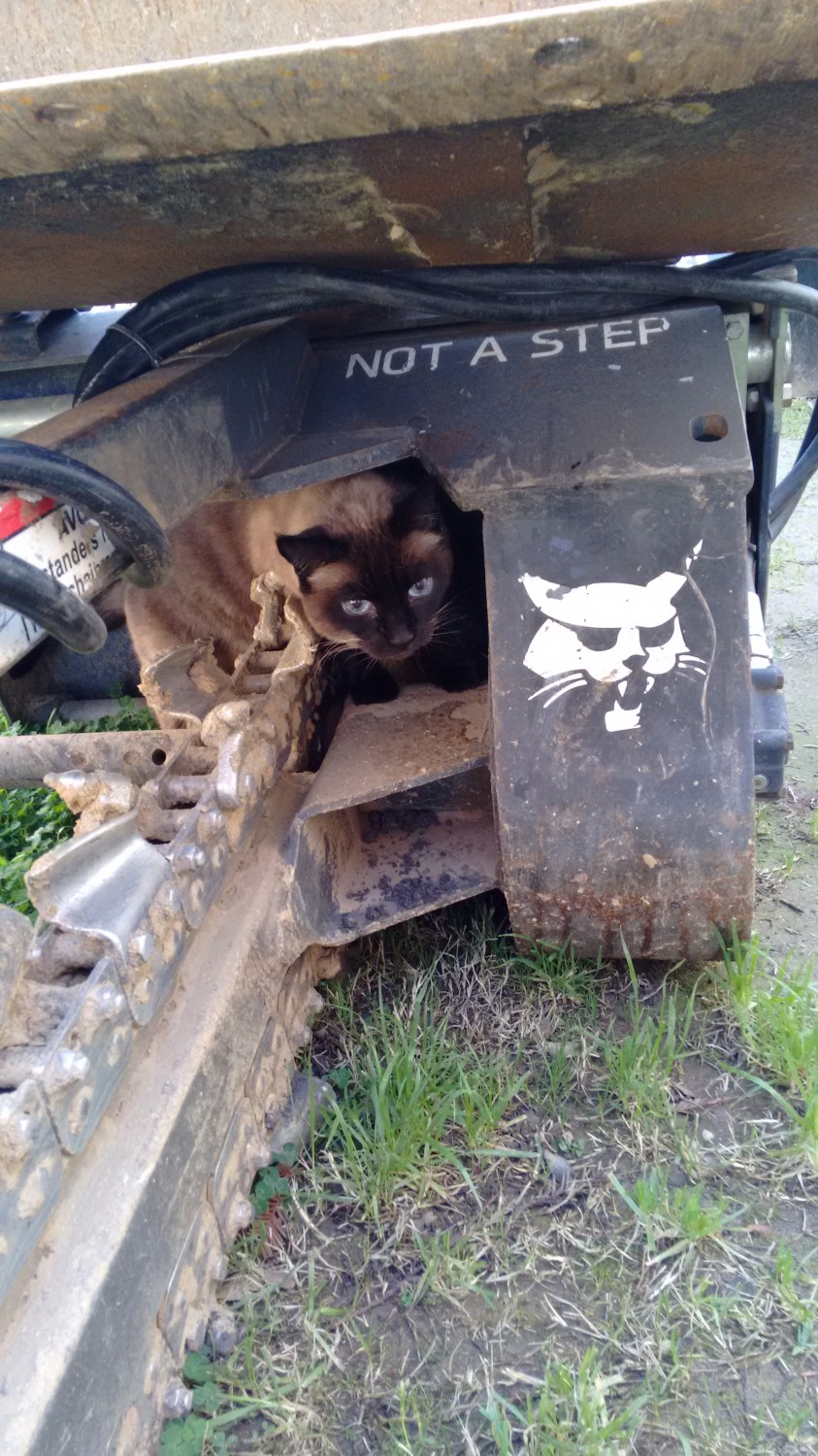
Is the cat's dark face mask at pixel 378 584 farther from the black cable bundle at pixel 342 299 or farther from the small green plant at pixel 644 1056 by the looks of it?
the small green plant at pixel 644 1056

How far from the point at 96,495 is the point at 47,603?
126mm

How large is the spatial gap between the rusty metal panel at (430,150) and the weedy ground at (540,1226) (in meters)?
1.08

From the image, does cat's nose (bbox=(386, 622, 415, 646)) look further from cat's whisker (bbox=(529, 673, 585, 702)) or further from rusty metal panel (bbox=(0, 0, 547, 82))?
rusty metal panel (bbox=(0, 0, 547, 82))

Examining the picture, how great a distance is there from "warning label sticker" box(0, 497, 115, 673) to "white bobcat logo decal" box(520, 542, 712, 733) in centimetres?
61

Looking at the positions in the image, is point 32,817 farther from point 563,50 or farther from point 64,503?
point 563,50

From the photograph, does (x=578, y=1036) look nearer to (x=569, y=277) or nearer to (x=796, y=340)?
(x=569, y=277)

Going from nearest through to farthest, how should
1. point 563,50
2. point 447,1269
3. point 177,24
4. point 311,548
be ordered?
point 563,50 → point 177,24 → point 447,1269 → point 311,548

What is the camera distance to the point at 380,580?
2.12 metres

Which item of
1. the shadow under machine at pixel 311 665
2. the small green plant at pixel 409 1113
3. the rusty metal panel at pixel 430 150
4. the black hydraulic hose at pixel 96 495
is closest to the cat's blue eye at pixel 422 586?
the shadow under machine at pixel 311 665

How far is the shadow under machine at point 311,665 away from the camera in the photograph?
3.24 ft

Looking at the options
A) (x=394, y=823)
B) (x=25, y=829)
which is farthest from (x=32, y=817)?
(x=394, y=823)

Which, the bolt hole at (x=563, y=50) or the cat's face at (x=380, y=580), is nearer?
the bolt hole at (x=563, y=50)

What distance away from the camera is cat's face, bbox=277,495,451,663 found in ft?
6.86

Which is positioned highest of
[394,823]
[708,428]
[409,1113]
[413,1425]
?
[708,428]
